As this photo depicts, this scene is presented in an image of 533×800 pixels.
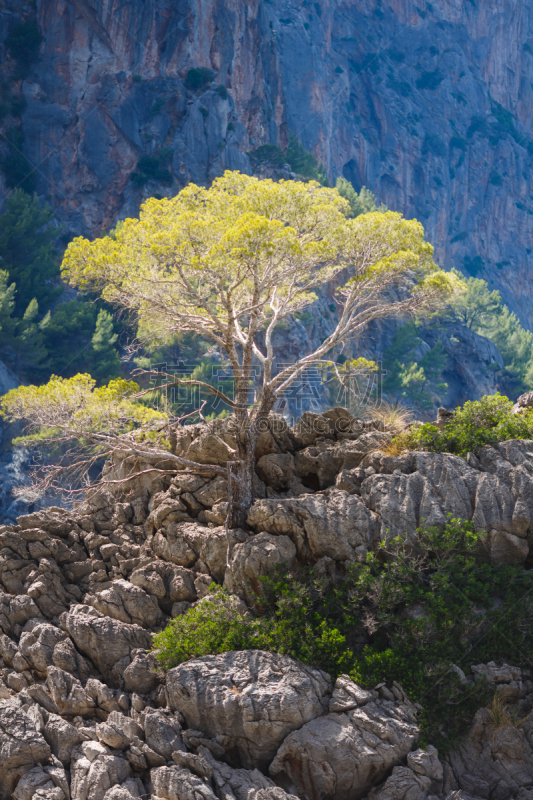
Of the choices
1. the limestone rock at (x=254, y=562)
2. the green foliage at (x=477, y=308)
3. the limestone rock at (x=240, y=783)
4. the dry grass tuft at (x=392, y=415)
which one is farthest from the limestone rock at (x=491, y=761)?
the green foliage at (x=477, y=308)

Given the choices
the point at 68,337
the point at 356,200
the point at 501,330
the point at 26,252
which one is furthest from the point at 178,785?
the point at 501,330

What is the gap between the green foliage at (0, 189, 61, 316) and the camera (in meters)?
36.3

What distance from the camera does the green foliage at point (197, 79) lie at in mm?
48094

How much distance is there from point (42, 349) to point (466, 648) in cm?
2927

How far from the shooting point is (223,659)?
9.09m

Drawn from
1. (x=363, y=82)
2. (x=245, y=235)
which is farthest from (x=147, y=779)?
(x=363, y=82)

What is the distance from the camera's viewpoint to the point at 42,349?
111 feet

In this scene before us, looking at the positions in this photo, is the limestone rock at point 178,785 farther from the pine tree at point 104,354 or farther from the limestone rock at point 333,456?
the pine tree at point 104,354

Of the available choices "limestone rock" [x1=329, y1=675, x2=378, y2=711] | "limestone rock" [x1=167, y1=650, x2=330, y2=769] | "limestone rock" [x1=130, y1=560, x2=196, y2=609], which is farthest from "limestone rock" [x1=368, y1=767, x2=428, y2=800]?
"limestone rock" [x1=130, y1=560, x2=196, y2=609]

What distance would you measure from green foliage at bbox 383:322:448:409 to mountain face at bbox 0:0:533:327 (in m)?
18.3

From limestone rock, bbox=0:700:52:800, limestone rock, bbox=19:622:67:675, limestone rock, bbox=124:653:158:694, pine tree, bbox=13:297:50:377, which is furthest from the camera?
pine tree, bbox=13:297:50:377

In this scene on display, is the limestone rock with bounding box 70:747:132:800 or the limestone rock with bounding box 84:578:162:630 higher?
the limestone rock with bounding box 84:578:162:630

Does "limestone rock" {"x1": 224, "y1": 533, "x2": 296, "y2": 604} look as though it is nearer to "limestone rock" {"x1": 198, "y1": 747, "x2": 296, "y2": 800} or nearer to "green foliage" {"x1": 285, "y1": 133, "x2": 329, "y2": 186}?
"limestone rock" {"x1": 198, "y1": 747, "x2": 296, "y2": 800}

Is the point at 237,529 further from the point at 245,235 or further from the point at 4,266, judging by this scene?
the point at 4,266
